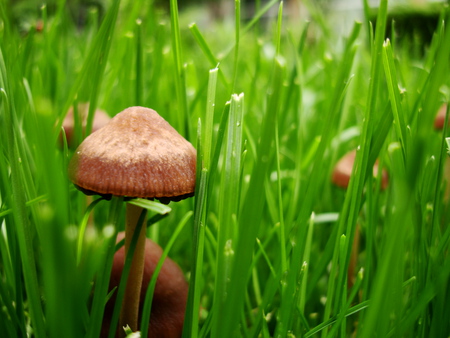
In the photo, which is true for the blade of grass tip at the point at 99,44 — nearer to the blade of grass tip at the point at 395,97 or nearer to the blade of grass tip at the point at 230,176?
the blade of grass tip at the point at 230,176

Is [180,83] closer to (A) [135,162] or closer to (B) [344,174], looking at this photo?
(A) [135,162]

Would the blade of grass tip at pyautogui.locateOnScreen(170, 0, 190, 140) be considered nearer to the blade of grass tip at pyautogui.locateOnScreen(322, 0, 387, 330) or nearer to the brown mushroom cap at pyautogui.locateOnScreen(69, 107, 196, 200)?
the brown mushroom cap at pyautogui.locateOnScreen(69, 107, 196, 200)

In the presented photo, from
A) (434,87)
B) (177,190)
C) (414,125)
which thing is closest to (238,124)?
(177,190)

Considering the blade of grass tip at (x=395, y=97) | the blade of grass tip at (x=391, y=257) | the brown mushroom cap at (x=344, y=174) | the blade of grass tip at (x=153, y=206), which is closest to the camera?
the blade of grass tip at (x=391, y=257)

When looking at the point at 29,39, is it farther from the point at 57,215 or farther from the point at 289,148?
the point at 289,148

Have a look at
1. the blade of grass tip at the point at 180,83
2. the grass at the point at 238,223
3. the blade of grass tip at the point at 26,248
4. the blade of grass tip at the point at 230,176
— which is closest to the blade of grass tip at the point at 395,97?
the grass at the point at 238,223

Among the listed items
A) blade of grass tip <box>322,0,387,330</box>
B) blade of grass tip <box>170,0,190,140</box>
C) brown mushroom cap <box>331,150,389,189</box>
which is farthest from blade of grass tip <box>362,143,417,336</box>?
brown mushroom cap <box>331,150,389,189</box>
